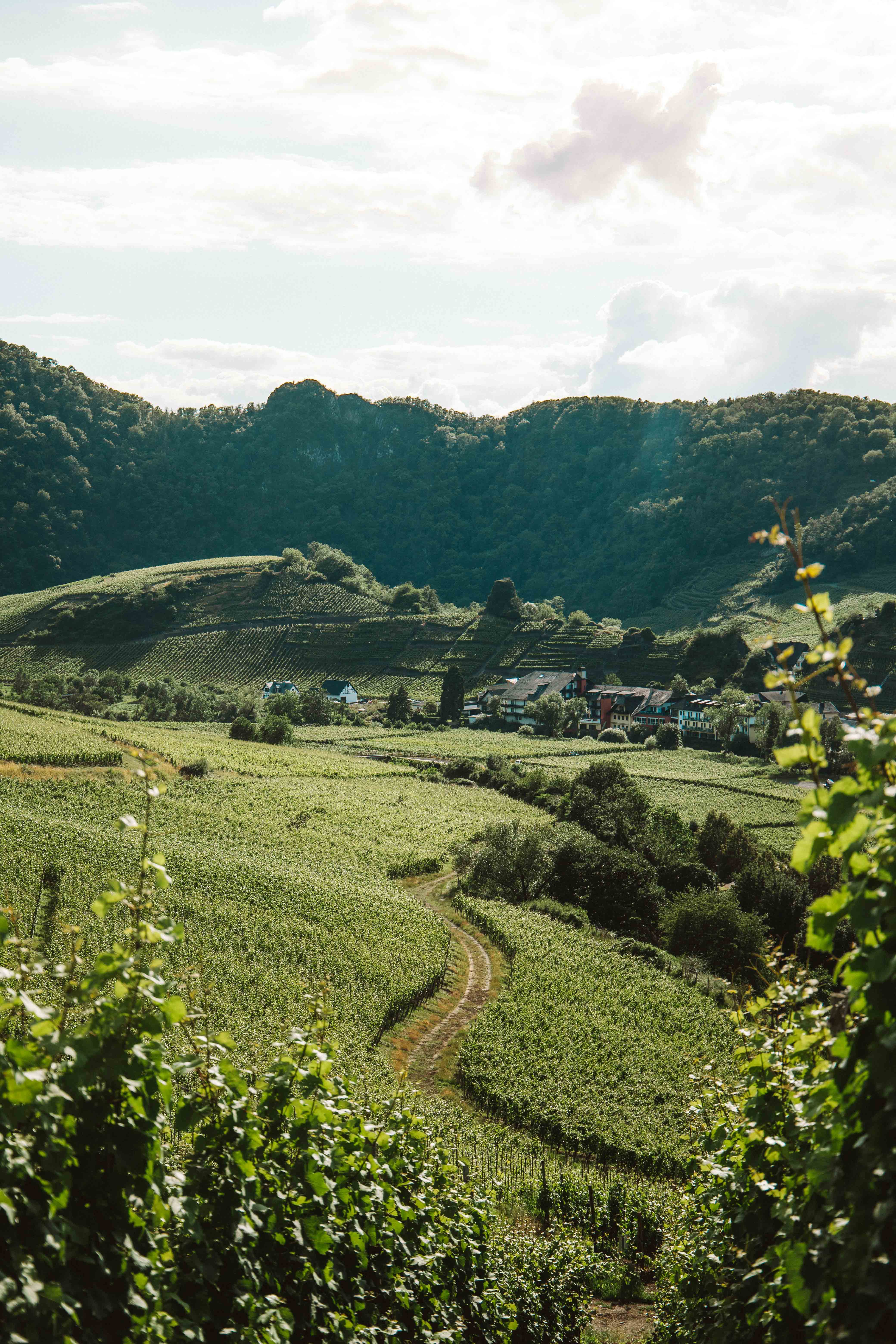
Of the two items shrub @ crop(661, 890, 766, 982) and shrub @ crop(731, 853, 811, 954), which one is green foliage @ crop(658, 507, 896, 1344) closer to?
shrub @ crop(661, 890, 766, 982)

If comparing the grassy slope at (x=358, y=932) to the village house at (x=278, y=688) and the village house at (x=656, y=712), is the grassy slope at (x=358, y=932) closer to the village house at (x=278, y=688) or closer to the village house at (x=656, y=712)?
the village house at (x=656, y=712)

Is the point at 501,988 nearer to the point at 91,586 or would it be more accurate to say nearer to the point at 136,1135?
the point at 136,1135

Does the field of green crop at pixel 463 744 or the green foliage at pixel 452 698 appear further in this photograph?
the green foliage at pixel 452 698

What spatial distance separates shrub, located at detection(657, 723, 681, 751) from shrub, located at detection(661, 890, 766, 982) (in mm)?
51720

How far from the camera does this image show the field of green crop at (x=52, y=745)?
157ft

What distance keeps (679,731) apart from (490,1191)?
84.0 meters

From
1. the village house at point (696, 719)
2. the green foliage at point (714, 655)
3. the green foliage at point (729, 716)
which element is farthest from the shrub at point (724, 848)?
the green foliage at point (714, 655)

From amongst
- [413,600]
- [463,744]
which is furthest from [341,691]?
[463,744]

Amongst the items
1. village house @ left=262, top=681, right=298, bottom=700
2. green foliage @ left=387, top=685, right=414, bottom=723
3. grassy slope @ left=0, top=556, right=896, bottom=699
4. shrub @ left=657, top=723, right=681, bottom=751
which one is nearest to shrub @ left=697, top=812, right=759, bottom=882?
shrub @ left=657, top=723, right=681, bottom=751

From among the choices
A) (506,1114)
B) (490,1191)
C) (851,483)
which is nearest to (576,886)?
(506,1114)

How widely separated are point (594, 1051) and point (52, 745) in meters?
37.9

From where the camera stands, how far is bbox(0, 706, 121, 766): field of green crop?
47812mm

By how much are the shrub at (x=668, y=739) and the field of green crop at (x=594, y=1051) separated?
56.2 m

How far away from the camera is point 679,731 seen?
90.9 meters
